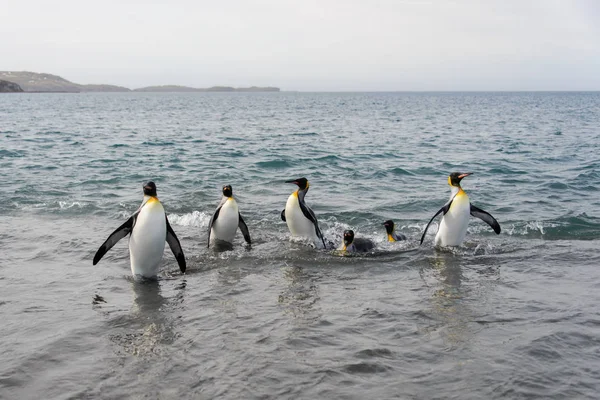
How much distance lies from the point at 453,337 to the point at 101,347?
308 centimetres

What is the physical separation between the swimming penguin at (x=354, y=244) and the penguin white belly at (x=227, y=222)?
67.3 inches

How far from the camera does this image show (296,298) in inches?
255

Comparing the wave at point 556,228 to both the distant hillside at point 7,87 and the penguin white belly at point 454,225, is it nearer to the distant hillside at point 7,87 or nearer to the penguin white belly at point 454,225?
the penguin white belly at point 454,225

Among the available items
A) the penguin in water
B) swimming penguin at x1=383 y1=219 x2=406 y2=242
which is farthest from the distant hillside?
the penguin in water

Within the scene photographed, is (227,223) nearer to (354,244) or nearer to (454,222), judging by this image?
(354,244)

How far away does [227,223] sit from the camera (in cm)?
912

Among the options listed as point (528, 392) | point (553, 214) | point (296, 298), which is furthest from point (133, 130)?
point (528, 392)

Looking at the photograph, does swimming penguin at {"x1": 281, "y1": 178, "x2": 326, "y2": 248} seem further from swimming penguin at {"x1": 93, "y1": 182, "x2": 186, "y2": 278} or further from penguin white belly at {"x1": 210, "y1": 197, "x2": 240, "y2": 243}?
swimming penguin at {"x1": 93, "y1": 182, "x2": 186, "y2": 278}

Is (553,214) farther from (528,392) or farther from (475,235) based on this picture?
(528,392)

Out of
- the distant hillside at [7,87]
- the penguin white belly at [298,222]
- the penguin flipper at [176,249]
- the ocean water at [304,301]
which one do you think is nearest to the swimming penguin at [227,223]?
the ocean water at [304,301]

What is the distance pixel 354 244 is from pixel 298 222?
1.18 m

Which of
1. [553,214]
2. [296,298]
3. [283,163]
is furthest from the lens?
[283,163]

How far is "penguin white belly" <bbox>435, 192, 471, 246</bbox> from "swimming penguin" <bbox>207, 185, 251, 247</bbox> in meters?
2.99

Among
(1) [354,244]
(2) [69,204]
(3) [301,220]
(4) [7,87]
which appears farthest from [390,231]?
(4) [7,87]
